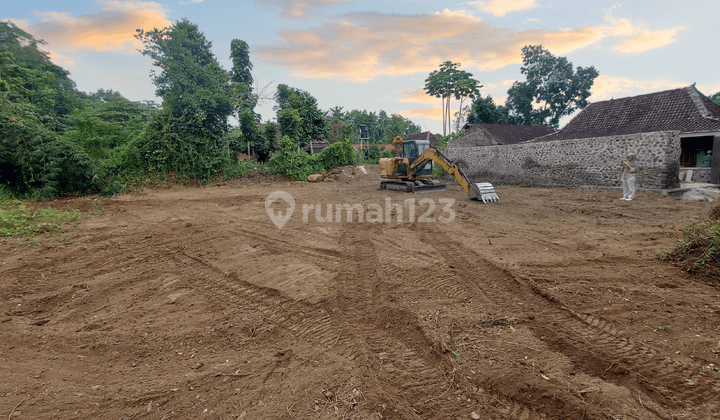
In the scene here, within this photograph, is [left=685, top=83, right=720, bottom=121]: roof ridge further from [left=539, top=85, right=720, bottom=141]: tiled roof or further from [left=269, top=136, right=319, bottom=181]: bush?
[left=269, top=136, right=319, bottom=181]: bush

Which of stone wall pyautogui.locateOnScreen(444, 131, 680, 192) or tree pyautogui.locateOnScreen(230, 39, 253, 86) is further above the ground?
tree pyautogui.locateOnScreen(230, 39, 253, 86)

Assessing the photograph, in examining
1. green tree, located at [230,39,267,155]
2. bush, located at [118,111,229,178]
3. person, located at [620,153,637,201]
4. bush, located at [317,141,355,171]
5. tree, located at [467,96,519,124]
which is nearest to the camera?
person, located at [620,153,637,201]

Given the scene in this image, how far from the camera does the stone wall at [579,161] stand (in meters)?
11.7

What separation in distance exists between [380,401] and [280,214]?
26.0 feet

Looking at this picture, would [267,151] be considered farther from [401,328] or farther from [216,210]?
[401,328]

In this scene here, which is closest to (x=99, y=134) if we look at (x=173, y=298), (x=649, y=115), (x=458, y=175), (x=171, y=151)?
(x=171, y=151)

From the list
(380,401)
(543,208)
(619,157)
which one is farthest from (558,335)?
(619,157)

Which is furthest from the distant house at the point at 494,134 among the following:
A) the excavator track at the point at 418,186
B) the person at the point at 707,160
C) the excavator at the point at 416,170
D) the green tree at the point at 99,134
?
the green tree at the point at 99,134

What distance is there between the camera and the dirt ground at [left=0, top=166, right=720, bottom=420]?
2.36 meters

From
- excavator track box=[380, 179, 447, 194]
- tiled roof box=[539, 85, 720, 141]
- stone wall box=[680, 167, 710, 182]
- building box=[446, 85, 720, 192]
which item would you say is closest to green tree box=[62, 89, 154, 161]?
excavator track box=[380, 179, 447, 194]

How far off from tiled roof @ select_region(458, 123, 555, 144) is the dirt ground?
22214mm

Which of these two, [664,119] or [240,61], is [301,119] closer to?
[240,61]

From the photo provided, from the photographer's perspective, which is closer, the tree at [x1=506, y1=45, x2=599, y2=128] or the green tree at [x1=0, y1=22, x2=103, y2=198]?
the green tree at [x1=0, y1=22, x2=103, y2=198]

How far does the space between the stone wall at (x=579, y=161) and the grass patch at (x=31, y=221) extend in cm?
1931
